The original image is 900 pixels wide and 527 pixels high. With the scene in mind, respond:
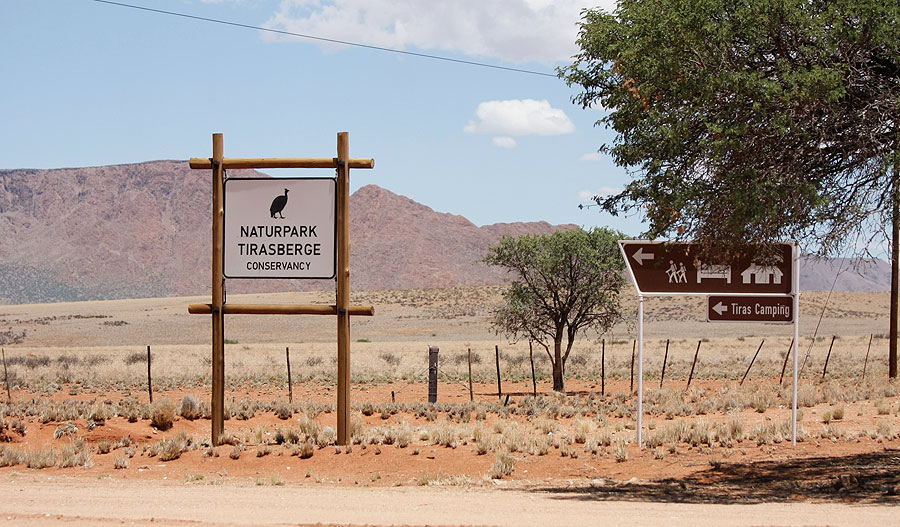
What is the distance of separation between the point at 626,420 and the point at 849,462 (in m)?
7.30

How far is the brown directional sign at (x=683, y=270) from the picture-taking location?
13.7 m

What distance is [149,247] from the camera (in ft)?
598

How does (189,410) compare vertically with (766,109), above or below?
below

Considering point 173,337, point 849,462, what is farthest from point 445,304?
point 849,462

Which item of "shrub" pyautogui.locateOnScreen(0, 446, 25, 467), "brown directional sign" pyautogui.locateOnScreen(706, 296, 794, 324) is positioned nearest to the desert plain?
"shrub" pyautogui.locateOnScreen(0, 446, 25, 467)

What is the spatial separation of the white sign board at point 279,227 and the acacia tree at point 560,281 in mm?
15265

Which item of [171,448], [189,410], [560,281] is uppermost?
[560,281]

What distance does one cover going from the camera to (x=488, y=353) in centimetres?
5162

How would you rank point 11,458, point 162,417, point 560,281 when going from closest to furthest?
point 11,458
point 162,417
point 560,281

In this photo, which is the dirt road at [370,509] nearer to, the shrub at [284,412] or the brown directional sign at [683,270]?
the brown directional sign at [683,270]

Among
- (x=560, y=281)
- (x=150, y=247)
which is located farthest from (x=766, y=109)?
(x=150, y=247)

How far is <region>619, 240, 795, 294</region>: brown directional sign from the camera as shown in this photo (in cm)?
1371

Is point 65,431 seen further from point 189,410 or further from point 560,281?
point 560,281

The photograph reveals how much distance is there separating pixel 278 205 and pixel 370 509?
6.18 metres
